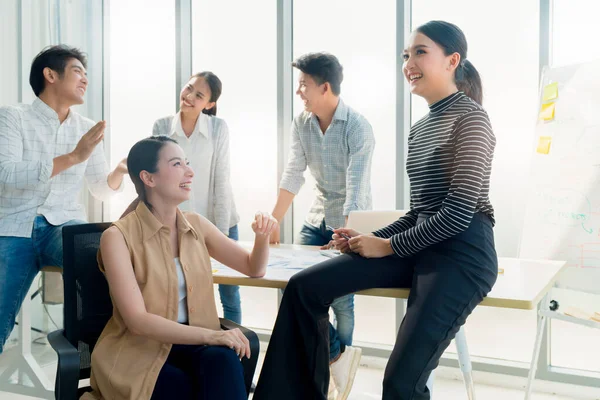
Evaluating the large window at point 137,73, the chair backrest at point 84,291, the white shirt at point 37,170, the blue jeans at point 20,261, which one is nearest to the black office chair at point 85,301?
the chair backrest at point 84,291

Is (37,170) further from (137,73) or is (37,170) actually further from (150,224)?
(137,73)

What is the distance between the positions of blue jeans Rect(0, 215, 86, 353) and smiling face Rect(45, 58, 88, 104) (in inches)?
23.5

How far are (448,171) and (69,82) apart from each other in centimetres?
186

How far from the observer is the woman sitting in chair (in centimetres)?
150

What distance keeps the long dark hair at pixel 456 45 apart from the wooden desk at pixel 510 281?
0.66m

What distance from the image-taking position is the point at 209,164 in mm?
2984

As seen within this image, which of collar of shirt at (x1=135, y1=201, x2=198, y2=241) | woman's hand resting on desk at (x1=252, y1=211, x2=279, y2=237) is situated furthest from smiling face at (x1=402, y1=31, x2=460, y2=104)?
collar of shirt at (x1=135, y1=201, x2=198, y2=241)

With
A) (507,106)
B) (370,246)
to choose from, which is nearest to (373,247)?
(370,246)

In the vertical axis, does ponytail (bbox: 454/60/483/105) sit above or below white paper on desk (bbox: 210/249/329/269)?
above

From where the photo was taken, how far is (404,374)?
5.08ft

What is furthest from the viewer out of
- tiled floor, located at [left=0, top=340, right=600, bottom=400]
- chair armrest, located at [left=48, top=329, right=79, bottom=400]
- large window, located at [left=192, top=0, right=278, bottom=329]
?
large window, located at [left=192, top=0, right=278, bottom=329]

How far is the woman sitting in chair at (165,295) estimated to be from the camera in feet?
4.93

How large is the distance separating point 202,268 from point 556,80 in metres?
1.88

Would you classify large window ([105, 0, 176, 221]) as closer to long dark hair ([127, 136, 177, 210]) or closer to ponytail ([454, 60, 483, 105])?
long dark hair ([127, 136, 177, 210])
